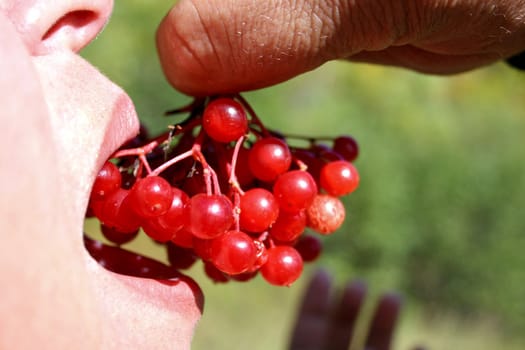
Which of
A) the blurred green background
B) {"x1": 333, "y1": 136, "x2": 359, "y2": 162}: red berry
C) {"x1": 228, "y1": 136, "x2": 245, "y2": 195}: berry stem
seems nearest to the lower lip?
{"x1": 228, "y1": 136, "x2": 245, "y2": 195}: berry stem

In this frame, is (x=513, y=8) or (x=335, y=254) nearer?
(x=513, y=8)

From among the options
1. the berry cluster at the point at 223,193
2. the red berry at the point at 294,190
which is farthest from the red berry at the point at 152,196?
the red berry at the point at 294,190

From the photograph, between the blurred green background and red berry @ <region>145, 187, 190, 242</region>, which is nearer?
red berry @ <region>145, 187, 190, 242</region>

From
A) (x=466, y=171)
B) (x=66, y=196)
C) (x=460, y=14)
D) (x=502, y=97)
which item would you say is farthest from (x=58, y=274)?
(x=502, y=97)

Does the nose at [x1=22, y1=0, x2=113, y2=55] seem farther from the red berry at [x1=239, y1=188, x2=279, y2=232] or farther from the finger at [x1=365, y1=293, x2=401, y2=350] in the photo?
the finger at [x1=365, y1=293, x2=401, y2=350]

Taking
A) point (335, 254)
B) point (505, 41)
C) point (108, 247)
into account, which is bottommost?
point (335, 254)

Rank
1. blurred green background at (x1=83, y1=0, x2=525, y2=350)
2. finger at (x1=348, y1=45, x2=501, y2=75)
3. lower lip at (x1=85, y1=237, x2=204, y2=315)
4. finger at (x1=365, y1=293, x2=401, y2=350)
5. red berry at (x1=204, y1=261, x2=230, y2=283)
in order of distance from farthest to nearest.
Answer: blurred green background at (x1=83, y1=0, x2=525, y2=350)
finger at (x1=365, y1=293, x2=401, y2=350)
finger at (x1=348, y1=45, x2=501, y2=75)
red berry at (x1=204, y1=261, x2=230, y2=283)
lower lip at (x1=85, y1=237, x2=204, y2=315)

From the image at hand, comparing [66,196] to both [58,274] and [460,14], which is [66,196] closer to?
[58,274]
